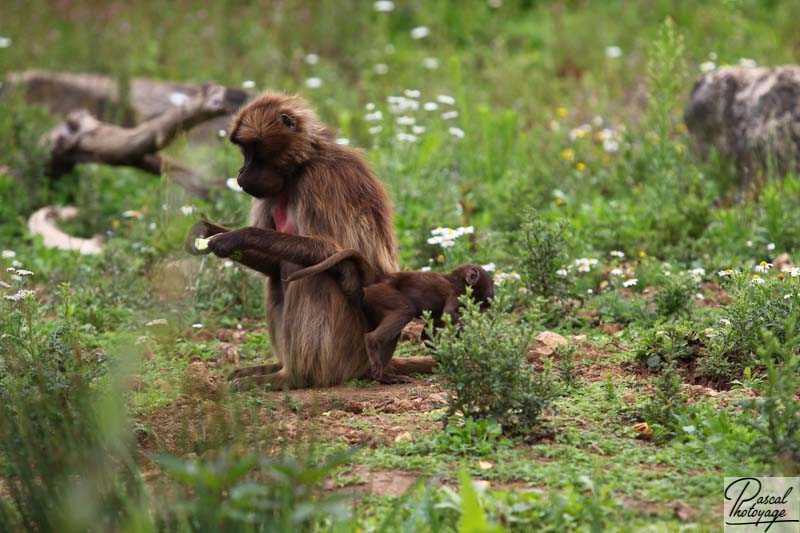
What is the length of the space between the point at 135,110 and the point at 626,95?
5754 millimetres

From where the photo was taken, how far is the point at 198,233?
21.1ft

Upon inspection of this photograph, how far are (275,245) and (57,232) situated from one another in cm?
415

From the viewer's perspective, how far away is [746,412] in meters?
4.79

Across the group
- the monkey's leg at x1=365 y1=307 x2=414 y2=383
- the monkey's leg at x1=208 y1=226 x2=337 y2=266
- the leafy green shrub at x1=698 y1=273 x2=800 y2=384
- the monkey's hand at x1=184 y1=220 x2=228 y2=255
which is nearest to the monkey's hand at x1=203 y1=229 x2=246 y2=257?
the monkey's leg at x1=208 y1=226 x2=337 y2=266

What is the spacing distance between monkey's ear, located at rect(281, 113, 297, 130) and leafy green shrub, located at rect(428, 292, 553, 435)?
1868 millimetres

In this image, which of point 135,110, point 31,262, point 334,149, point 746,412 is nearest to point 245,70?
point 135,110

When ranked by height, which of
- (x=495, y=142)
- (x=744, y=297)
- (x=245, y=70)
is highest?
(x=245, y=70)

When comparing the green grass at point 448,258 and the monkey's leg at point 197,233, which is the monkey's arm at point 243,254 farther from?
the green grass at point 448,258

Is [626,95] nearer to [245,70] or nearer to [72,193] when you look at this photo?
[245,70]

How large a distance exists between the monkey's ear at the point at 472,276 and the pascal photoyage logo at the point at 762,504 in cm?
216

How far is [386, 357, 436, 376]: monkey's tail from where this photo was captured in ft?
20.8

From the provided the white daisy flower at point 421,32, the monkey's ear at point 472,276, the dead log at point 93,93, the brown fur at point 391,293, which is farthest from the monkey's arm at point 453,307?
the white daisy flower at point 421,32

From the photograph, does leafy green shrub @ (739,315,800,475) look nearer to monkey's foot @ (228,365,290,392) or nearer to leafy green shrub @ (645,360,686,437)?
leafy green shrub @ (645,360,686,437)

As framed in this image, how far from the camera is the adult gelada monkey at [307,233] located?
607 cm
